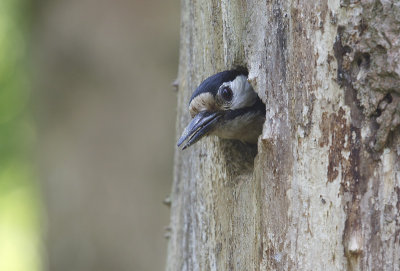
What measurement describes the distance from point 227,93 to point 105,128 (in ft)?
8.83

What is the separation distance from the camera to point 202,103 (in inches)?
86.0

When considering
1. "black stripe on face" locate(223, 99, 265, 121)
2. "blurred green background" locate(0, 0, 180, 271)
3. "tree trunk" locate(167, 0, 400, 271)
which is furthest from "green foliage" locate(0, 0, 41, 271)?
"tree trunk" locate(167, 0, 400, 271)

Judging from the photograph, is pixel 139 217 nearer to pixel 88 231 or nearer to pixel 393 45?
pixel 88 231

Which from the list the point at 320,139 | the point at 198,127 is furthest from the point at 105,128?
the point at 320,139

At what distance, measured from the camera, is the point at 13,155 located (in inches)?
277

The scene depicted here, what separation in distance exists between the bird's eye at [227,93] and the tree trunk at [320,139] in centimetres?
12

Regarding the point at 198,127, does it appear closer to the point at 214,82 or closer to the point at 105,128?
the point at 214,82

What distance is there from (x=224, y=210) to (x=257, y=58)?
575mm

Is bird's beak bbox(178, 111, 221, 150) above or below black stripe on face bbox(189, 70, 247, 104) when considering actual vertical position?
below

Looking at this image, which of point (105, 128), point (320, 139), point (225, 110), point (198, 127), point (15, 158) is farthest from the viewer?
point (15, 158)

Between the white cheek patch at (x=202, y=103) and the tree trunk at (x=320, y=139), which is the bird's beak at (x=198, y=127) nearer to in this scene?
the white cheek patch at (x=202, y=103)

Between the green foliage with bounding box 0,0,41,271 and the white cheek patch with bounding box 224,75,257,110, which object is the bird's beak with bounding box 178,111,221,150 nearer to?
the white cheek patch with bounding box 224,75,257,110

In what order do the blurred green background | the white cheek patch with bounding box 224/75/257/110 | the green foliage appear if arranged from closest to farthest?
the white cheek patch with bounding box 224/75/257/110 < the blurred green background < the green foliage

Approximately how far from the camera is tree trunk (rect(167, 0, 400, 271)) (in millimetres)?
1592
